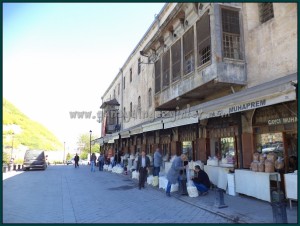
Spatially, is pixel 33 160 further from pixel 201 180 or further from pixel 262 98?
pixel 262 98

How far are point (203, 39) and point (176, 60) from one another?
117 inches

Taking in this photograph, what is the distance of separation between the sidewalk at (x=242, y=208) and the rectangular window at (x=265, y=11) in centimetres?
691

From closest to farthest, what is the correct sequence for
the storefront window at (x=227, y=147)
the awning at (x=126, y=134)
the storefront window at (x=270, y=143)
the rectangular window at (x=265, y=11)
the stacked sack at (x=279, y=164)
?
the stacked sack at (x=279, y=164)
the storefront window at (x=270, y=143)
the rectangular window at (x=265, y=11)
the storefront window at (x=227, y=147)
the awning at (x=126, y=134)

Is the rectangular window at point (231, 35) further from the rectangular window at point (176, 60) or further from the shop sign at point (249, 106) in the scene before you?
the shop sign at point (249, 106)

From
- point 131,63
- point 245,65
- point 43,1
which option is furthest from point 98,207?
point 131,63

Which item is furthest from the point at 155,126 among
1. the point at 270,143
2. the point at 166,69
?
the point at 270,143

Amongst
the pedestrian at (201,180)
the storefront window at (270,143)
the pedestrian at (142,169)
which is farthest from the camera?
the pedestrian at (142,169)

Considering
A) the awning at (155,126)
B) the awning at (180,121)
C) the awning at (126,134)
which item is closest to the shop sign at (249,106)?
the awning at (180,121)

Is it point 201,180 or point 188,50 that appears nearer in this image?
point 201,180

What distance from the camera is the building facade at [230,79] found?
358 inches

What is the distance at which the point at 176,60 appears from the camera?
15.0m

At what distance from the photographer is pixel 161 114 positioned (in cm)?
1986

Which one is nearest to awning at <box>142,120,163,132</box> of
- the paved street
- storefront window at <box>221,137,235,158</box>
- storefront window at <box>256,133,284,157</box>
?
storefront window at <box>221,137,235,158</box>

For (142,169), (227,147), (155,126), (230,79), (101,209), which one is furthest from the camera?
(155,126)
